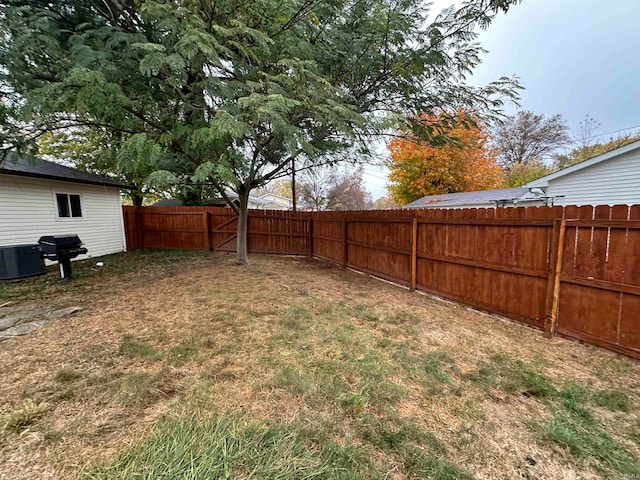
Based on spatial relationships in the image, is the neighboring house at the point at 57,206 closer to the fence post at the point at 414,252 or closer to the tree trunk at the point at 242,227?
the tree trunk at the point at 242,227

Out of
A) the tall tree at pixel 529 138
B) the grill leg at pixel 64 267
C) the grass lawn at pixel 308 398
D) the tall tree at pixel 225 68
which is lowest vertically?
the grass lawn at pixel 308 398

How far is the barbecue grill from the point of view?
19.0 ft

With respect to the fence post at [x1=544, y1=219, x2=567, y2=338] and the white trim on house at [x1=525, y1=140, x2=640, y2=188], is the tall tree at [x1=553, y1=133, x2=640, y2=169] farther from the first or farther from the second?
the fence post at [x1=544, y1=219, x2=567, y2=338]

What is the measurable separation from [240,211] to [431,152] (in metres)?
12.9

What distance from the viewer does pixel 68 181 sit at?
7.81m

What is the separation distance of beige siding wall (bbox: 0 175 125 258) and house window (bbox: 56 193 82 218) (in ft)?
0.38

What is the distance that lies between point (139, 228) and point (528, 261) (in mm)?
12441

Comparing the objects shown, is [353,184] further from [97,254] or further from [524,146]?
[97,254]

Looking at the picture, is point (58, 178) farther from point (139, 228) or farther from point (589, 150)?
point (589, 150)

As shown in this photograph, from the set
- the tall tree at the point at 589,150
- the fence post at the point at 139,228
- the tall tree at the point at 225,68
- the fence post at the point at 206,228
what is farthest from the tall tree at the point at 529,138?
the fence post at the point at 139,228

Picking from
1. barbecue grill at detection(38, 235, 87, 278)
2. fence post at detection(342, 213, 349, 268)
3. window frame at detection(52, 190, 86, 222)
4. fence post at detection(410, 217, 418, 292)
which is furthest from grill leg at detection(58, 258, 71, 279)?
fence post at detection(410, 217, 418, 292)

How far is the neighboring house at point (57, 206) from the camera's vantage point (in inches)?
264

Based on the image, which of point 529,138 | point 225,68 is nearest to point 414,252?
point 225,68

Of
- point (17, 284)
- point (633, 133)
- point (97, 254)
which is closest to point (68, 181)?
point (97, 254)
